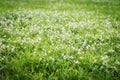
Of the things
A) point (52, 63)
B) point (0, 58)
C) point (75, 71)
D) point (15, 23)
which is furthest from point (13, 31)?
point (75, 71)

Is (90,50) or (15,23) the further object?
(15,23)

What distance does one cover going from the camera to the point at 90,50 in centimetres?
595

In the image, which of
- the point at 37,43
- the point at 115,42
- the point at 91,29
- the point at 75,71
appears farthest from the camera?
the point at 91,29

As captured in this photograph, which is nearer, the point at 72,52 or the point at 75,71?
the point at 75,71

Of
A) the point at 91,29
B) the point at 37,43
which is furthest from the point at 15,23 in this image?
the point at 91,29

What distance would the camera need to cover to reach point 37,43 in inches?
247

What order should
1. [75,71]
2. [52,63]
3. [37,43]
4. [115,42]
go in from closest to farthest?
[75,71] < [52,63] < [37,43] < [115,42]

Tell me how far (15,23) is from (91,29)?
123 inches

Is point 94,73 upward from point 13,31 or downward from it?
downward

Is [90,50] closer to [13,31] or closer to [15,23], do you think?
[13,31]

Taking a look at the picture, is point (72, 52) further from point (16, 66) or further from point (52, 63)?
point (16, 66)

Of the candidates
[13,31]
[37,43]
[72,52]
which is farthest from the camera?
[13,31]

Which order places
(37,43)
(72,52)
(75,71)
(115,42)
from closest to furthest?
(75,71) → (72,52) → (37,43) → (115,42)

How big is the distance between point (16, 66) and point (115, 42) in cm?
353
